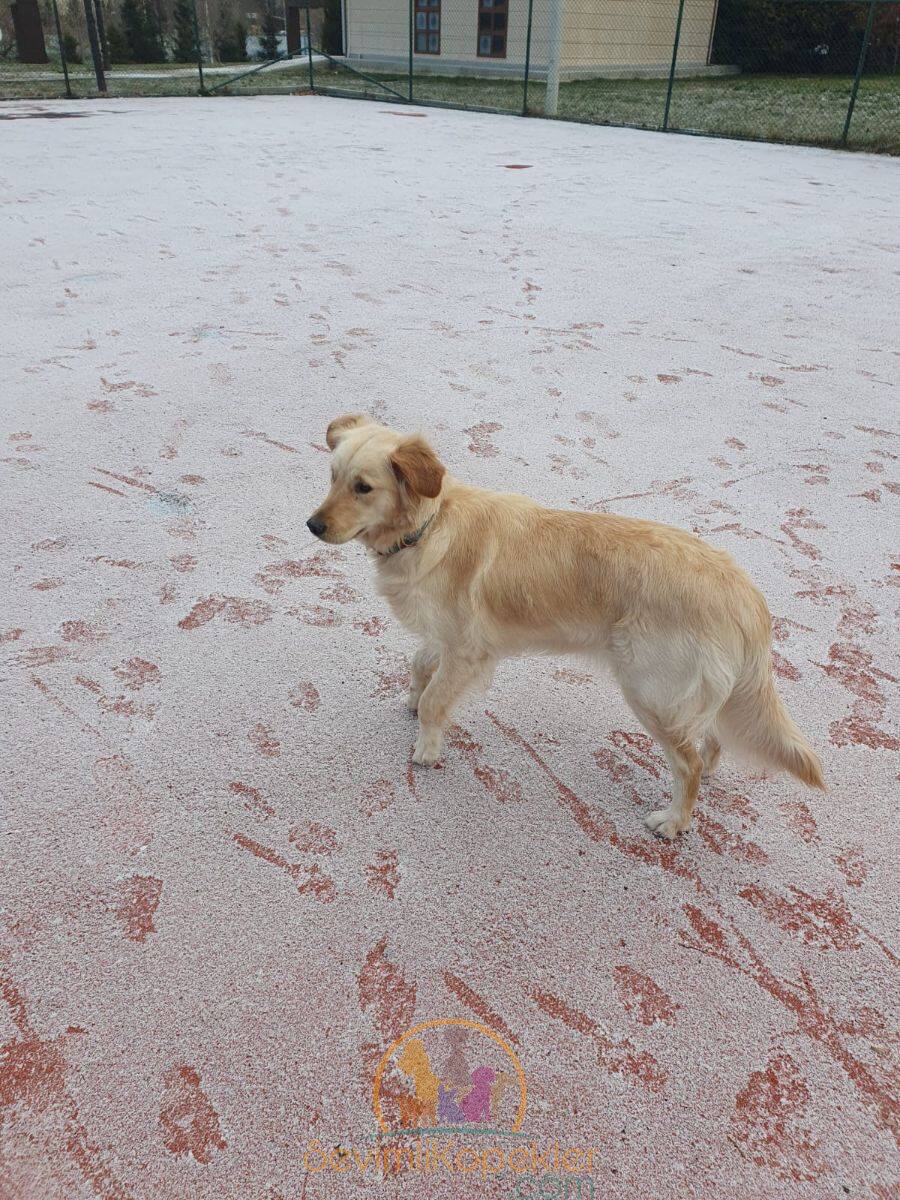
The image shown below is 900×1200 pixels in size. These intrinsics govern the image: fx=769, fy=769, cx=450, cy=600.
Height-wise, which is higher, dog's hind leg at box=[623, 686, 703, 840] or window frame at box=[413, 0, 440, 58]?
window frame at box=[413, 0, 440, 58]

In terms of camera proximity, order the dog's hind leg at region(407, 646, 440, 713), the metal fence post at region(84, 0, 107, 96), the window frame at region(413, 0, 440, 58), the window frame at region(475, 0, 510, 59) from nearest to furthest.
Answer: the dog's hind leg at region(407, 646, 440, 713) < the metal fence post at region(84, 0, 107, 96) < the window frame at region(475, 0, 510, 59) < the window frame at region(413, 0, 440, 58)

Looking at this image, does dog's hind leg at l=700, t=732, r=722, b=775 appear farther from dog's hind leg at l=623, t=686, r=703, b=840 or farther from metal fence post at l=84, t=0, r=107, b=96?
metal fence post at l=84, t=0, r=107, b=96

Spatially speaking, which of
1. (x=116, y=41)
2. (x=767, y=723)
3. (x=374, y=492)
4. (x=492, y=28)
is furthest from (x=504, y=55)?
(x=767, y=723)

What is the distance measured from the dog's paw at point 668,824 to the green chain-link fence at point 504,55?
54.7 feet

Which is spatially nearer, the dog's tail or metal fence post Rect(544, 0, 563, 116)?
the dog's tail

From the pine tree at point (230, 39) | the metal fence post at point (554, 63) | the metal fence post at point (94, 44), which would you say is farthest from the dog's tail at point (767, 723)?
the pine tree at point (230, 39)

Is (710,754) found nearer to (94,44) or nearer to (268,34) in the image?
(94,44)

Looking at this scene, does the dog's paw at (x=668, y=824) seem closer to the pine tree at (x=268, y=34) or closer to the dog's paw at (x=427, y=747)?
the dog's paw at (x=427, y=747)

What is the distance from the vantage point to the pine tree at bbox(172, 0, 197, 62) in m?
27.1

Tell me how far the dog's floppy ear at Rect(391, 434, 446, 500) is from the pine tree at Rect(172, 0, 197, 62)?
32429 millimetres

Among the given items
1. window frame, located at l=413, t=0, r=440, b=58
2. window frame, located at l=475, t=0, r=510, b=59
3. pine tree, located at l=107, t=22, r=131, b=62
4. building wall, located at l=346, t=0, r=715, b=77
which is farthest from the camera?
pine tree, located at l=107, t=22, r=131, b=62

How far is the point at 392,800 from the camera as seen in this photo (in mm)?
2133

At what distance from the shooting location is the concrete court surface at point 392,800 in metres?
1.47
